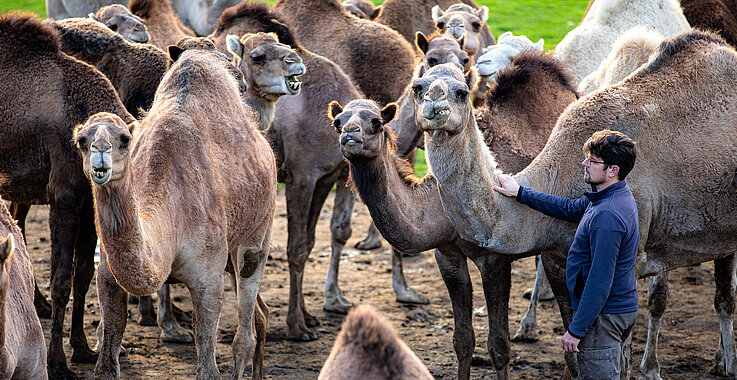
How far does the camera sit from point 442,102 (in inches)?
199

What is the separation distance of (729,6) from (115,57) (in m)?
7.65

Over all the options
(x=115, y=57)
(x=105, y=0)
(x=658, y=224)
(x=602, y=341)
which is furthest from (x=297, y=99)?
(x=105, y=0)

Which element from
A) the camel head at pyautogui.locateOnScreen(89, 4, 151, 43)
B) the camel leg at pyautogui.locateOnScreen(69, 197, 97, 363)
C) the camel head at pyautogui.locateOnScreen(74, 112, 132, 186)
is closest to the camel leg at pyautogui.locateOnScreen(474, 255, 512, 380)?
the camel head at pyautogui.locateOnScreen(74, 112, 132, 186)

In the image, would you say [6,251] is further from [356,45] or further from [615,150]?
[356,45]

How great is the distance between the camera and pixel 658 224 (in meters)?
5.92

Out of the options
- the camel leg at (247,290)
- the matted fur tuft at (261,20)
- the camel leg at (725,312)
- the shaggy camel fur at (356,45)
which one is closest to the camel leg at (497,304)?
the camel leg at (247,290)

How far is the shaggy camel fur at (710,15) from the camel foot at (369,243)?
15.0ft

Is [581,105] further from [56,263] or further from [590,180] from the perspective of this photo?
[56,263]

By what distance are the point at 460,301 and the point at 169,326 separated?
2815 mm

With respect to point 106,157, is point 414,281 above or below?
below

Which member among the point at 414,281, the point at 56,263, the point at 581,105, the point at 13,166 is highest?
the point at 581,105

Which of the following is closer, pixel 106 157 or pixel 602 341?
pixel 106 157

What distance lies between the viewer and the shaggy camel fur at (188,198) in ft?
15.0

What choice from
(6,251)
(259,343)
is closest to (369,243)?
(259,343)
